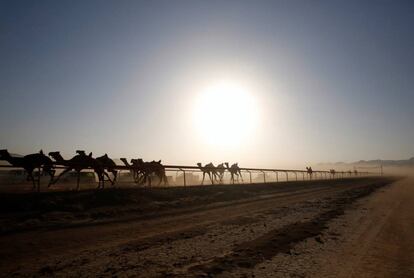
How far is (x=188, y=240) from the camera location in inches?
305

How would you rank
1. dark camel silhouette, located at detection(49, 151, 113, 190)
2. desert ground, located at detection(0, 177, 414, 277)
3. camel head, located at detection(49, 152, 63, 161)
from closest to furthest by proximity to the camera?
desert ground, located at detection(0, 177, 414, 277) → dark camel silhouette, located at detection(49, 151, 113, 190) → camel head, located at detection(49, 152, 63, 161)

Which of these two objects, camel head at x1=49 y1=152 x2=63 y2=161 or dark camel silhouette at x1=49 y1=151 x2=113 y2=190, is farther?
camel head at x1=49 y1=152 x2=63 y2=161

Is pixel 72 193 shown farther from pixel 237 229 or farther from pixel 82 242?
pixel 237 229

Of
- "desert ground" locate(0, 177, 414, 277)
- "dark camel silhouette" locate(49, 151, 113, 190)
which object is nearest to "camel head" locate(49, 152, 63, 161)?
"dark camel silhouette" locate(49, 151, 113, 190)

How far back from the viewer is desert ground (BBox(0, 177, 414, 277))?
5594 mm

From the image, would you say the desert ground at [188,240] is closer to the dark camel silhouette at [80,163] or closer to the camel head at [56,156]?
the dark camel silhouette at [80,163]

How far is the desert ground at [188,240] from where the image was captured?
5.59 meters

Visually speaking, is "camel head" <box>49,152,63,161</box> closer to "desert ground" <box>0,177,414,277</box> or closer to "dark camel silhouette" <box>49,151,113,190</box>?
"dark camel silhouette" <box>49,151,113,190</box>

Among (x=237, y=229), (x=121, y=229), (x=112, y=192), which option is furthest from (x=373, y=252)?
(x=112, y=192)

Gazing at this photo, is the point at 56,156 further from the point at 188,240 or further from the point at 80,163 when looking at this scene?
the point at 188,240

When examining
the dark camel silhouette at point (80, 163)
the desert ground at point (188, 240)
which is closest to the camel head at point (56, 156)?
the dark camel silhouette at point (80, 163)

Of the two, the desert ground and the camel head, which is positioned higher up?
the camel head

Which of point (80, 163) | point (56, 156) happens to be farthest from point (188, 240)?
point (56, 156)

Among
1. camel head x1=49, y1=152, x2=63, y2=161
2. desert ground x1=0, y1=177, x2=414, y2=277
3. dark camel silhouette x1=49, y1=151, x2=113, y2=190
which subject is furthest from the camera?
camel head x1=49, y1=152, x2=63, y2=161
